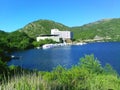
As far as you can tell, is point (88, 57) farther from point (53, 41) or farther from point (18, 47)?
point (53, 41)

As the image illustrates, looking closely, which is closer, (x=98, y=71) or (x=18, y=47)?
(x=98, y=71)

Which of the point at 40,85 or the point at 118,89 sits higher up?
the point at 40,85

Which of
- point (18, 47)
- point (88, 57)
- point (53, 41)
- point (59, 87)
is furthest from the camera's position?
point (53, 41)

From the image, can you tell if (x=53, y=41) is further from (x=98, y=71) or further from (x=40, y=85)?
(x=40, y=85)

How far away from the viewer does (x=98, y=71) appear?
28953 mm

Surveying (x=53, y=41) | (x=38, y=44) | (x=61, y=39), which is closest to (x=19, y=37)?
(x=38, y=44)

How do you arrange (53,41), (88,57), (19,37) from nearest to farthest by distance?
(88,57) < (19,37) < (53,41)

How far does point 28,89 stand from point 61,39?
190 metres

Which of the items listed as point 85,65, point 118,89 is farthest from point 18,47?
point 118,89

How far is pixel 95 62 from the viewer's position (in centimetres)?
2891

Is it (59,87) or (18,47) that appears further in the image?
(18,47)

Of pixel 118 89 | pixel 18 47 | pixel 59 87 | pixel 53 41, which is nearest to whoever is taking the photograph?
pixel 59 87

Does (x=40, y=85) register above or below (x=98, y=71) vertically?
above

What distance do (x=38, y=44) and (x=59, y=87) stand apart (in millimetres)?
156889
